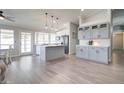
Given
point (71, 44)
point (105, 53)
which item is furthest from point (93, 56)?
point (71, 44)

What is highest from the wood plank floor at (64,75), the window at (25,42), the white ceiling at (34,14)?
the white ceiling at (34,14)

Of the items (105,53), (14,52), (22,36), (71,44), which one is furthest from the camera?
(71,44)

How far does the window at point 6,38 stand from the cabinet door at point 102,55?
Answer: 6.08 meters

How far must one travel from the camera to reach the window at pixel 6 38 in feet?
21.6

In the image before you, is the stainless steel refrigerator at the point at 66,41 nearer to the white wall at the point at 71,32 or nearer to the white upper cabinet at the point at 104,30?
the white wall at the point at 71,32

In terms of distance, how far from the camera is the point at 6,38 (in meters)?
6.84

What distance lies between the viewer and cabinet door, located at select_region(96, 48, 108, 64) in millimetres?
4816

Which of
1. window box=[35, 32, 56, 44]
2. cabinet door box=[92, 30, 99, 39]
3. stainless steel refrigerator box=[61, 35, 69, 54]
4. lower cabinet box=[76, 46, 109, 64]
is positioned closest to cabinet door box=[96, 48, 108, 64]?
lower cabinet box=[76, 46, 109, 64]

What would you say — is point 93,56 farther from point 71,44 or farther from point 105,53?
point 71,44

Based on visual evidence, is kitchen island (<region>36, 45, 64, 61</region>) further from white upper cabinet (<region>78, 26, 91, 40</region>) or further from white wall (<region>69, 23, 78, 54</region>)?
white wall (<region>69, 23, 78, 54</region>)

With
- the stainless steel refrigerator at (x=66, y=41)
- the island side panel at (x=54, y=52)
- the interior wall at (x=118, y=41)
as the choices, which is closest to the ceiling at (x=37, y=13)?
the island side panel at (x=54, y=52)

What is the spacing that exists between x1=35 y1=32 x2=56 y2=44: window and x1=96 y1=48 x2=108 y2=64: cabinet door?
18.7ft
